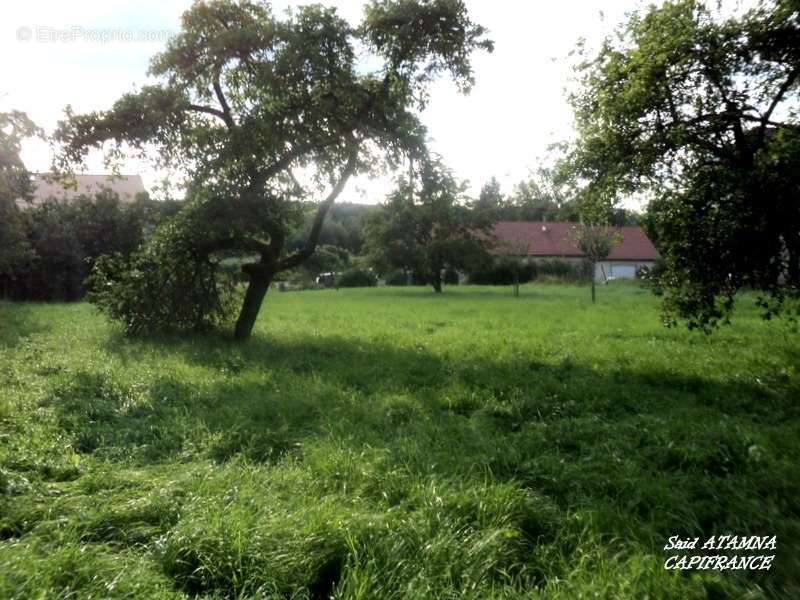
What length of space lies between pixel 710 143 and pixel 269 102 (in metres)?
8.12

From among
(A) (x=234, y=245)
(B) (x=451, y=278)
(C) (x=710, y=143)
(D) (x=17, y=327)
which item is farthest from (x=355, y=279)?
(C) (x=710, y=143)

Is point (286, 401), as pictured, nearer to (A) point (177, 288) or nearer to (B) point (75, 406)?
(B) point (75, 406)

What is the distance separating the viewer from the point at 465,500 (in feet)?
12.2

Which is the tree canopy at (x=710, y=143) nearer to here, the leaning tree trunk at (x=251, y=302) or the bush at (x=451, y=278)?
the leaning tree trunk at (x=251, y=302)

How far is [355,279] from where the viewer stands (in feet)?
161

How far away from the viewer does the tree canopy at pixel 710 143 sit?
290 inches

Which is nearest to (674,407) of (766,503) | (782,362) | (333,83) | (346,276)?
(766,503)

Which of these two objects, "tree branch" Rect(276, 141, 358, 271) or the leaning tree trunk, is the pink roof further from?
the leaning tree trunk

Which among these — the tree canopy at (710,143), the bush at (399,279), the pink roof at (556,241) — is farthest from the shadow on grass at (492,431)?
the pink roof at (556,241)

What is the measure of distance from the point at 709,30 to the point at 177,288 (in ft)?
37.8

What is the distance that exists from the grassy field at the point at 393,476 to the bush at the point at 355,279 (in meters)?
39.9

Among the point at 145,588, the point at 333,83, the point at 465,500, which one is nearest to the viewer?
the point at 145,588

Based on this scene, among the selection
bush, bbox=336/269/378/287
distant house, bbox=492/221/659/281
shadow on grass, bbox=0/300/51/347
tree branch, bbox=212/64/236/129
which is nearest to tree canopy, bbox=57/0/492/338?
tree branch, bbox=212/64/236/129

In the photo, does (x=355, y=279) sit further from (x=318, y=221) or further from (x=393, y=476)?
(x=393, y=476)
